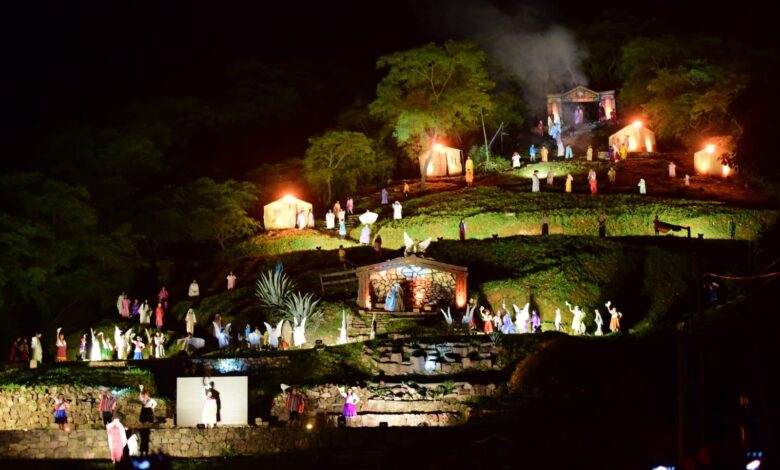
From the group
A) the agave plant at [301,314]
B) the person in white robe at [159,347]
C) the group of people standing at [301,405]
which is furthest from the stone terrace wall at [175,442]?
the agave plant at [301,314]

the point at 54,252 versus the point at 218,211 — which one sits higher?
the point at 218,211

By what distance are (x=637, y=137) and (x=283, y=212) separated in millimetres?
24897

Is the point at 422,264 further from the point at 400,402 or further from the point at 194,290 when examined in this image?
the point at 194,290

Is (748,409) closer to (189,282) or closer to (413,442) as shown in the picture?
(413,442)

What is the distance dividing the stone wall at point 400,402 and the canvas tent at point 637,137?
125ft

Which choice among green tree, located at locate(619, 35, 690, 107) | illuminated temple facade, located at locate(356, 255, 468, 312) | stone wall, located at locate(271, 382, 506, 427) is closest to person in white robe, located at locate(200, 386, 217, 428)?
stone wall, located at locate(271, 382, 506, 427)

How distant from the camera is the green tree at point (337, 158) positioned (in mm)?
53781

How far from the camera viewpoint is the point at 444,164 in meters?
59.2

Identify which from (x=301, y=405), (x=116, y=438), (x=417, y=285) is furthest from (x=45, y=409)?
(x=417, y=285)

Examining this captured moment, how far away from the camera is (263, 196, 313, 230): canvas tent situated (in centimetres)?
5034

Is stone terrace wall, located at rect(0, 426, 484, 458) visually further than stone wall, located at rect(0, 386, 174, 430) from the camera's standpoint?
No

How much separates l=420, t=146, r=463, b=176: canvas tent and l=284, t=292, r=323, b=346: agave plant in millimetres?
24789

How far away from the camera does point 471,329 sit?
32344 millimetres

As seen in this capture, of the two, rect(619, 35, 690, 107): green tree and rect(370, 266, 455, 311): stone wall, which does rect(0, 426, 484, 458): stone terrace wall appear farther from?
rect(619, 35, 690, 107): green tree
